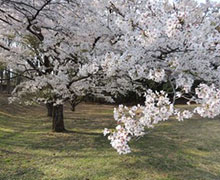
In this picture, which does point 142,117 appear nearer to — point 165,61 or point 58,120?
point 165,61

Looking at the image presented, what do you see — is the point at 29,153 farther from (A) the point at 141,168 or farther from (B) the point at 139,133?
(B) the point at 139,133

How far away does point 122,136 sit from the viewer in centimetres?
189

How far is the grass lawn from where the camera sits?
3393mm

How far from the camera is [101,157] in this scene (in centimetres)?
414

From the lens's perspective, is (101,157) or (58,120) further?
(58,120)

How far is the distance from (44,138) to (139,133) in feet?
13.7

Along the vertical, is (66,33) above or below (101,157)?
above

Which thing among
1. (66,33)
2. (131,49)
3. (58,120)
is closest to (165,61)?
(131,49)

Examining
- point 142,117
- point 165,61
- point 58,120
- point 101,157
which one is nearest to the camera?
point 142,117

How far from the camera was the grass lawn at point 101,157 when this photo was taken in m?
3.39

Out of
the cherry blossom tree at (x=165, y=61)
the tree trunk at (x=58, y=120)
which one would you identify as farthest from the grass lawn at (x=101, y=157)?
the cherry blossom tree at (x=165, y=61)

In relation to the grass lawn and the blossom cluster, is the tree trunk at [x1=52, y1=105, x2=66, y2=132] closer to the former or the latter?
the grass lawn

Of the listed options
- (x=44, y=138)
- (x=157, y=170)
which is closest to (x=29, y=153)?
(x=44, y=138)

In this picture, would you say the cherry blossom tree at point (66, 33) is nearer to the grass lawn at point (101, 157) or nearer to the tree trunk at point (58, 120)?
the tree trunk at point (58, 120)
